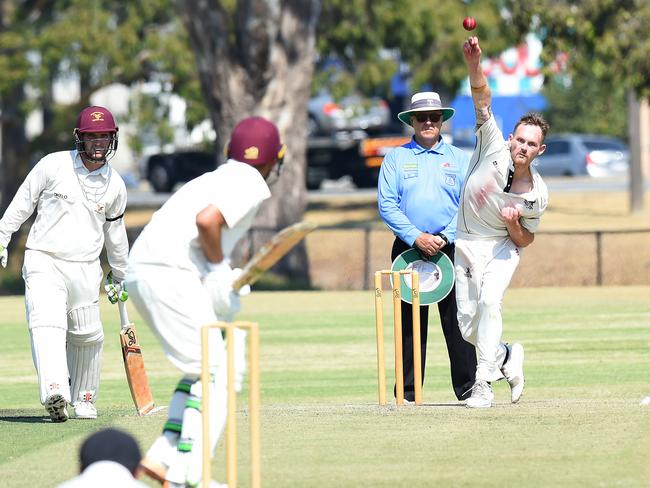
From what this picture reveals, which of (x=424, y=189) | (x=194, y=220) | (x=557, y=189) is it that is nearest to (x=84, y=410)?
(x=424, y=189)

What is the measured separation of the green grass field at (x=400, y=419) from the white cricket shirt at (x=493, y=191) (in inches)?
45.8

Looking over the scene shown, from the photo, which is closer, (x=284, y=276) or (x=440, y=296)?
(x=440, y=296)

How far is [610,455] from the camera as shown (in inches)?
305

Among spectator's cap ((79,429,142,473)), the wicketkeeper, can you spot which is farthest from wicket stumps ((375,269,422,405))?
spectator's cap ((79,429,142,473))

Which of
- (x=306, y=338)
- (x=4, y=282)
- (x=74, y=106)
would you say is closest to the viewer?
(x=306, y=338)

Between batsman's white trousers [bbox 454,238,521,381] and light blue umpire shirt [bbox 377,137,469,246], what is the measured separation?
23.5 inches

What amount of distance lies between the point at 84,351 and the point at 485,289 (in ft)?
8.80

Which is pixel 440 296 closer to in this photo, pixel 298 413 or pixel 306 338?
pixel 298 413

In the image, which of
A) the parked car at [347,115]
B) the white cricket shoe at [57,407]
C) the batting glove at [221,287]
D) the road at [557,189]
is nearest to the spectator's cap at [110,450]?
the batting glove at [221,287]

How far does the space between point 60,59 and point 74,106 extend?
2.30 m

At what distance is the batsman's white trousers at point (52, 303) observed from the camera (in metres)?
9.40

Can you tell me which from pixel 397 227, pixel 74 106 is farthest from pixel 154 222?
pixel 74 106

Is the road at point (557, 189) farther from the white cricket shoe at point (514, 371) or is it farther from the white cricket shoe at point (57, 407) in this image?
the white cricket shoe at point (57, 407)

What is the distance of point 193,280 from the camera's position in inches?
268
